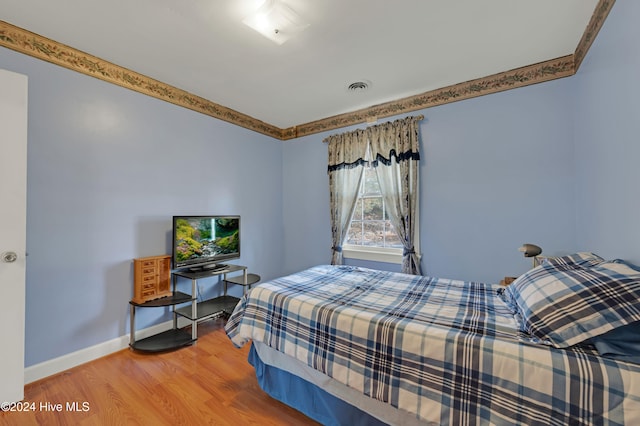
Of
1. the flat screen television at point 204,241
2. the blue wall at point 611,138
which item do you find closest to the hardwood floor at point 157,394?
the flat screen television at point 204,241

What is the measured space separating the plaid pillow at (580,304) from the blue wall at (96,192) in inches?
122

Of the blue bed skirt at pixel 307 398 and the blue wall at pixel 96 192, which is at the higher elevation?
the blue wall at pixel 96 192

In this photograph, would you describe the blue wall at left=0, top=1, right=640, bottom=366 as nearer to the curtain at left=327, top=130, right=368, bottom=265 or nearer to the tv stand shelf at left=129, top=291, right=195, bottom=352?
the tv stand shelf at left=129, top=291, right=195, bottom=352

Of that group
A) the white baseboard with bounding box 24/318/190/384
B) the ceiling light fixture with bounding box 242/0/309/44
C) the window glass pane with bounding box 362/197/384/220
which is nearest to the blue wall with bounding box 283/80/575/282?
the window glass pane with bounding box 362/197/384/220

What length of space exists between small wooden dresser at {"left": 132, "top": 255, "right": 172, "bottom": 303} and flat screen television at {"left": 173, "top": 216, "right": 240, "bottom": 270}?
0.42 feet

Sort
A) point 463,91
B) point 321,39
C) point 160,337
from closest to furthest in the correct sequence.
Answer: point 321,39, point 160,337, point 463,91

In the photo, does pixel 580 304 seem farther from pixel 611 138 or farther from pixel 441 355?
pixel 611 138

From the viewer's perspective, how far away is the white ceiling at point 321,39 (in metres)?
1.70

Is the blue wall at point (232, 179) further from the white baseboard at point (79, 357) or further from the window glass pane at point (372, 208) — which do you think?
the window glass pane at point (372, 208)

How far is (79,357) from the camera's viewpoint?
2.16 m

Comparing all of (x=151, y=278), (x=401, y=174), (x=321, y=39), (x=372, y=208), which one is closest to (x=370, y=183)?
(x=372, y=208)

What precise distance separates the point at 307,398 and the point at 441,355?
94cm

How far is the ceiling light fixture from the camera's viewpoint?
1662 mm

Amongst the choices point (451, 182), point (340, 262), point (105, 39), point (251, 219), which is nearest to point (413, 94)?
point (451, 182)
